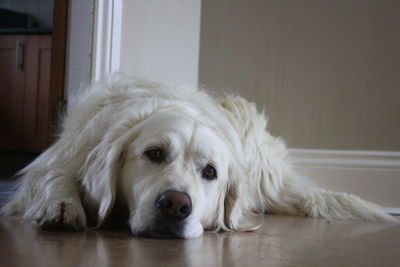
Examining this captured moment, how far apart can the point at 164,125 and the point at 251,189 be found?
2.95 ft

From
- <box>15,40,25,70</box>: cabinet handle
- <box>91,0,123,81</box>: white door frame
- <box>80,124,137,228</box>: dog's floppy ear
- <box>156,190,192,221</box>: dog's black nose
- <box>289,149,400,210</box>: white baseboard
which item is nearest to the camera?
<box>156,190,192,221</box>: dog's black nose

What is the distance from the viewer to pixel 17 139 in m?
5.61

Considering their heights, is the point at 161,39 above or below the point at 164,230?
above

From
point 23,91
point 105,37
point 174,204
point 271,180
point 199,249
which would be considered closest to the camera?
point 199,249

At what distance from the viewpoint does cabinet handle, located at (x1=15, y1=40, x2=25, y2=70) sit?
17.9ft

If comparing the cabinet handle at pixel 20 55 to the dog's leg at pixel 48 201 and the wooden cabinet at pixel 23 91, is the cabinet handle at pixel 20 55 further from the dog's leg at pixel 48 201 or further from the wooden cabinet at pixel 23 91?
the dog's leg at pixel 48 201

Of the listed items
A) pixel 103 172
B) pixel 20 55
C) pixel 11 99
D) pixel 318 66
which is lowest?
Result: pixel 11 99

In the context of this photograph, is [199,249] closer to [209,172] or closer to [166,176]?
[166,176]

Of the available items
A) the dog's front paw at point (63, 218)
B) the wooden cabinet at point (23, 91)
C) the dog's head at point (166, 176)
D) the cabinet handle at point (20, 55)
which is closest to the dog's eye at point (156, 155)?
the dog's head at point (166, 176)

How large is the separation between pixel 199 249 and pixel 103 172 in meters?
0.42

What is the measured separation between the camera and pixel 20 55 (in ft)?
18.1

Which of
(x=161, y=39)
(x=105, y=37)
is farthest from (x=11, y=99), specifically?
(x=105, y=37)

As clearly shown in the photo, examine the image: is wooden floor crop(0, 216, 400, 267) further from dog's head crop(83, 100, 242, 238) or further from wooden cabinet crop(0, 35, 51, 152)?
wooden cabinet crop(0, 35, 51, 152)

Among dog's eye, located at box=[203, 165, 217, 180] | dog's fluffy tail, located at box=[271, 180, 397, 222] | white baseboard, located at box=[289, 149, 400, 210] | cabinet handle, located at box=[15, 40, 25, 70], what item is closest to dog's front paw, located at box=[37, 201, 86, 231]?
dog's eye, located at box=[203, 165, 217, 180]
